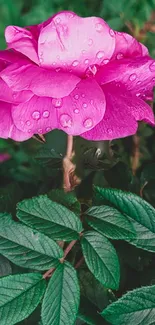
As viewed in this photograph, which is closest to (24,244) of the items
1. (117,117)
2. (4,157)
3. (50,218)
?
(50,218)

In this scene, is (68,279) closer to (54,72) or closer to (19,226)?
(19,226)

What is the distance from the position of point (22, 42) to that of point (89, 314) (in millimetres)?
241

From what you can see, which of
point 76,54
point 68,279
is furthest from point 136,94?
point 68,279

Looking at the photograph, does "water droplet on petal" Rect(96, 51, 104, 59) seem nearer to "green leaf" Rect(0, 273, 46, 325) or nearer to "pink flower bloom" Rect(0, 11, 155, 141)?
"pink flower bloom" Rect(0, 11, 155, 141)

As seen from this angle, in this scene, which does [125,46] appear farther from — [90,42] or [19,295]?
[19,295]

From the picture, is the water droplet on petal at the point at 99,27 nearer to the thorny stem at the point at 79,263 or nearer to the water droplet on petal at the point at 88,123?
the water droplet on petal at the point at 88,123

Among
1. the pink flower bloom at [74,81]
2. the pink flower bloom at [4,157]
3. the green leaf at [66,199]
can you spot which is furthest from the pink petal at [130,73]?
the pink flower bloom at [4,157]

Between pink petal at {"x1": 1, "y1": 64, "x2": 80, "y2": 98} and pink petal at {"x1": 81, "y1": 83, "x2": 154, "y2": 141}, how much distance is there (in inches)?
1.6

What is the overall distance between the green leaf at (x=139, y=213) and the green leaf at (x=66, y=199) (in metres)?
0.05

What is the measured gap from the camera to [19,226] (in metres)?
0.47

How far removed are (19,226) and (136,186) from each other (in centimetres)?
20

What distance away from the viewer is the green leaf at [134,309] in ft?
1.46

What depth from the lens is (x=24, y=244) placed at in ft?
1.54

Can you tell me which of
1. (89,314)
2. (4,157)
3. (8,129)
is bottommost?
(4,157)
